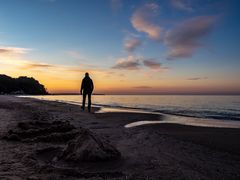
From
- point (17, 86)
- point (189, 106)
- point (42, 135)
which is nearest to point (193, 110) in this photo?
point (189, 106)

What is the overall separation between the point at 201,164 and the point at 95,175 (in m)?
2.05

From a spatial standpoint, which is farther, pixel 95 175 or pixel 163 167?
pixel 163 167

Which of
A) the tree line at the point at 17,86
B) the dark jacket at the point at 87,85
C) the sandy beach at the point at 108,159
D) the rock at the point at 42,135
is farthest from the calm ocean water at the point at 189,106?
the tree line at the point at 17,86

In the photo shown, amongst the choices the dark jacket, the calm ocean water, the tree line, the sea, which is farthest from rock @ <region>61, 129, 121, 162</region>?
the tree line

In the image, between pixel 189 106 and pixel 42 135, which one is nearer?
pixel 42 135

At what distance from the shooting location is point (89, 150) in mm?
4602

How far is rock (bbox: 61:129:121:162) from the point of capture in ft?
14.9

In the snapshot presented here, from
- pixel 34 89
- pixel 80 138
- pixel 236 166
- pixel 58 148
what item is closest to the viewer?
pixel 236 166

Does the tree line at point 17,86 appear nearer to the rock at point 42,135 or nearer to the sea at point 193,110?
the sea at point 193,110

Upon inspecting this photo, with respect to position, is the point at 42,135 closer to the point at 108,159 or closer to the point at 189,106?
the point at 108,159

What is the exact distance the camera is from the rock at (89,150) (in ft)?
14.9

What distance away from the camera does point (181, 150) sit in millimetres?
5637

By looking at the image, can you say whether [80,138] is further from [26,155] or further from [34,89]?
[34,89]

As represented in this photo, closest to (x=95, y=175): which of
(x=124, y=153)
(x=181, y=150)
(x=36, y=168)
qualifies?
(x=36, y=168)
